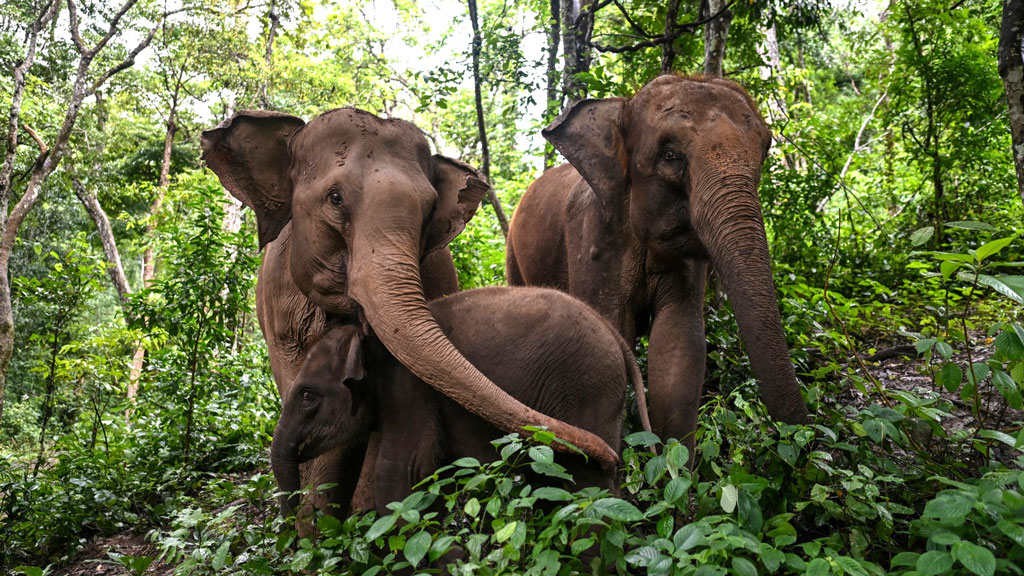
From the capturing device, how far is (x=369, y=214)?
3891 mm

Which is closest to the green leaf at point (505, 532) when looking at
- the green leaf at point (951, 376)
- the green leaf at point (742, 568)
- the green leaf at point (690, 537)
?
the green leaf at point (690, 537)

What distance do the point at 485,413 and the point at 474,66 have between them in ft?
19.5

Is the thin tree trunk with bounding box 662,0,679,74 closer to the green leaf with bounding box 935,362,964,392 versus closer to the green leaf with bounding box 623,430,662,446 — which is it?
the green leaf with bounding box 935,362,964,392

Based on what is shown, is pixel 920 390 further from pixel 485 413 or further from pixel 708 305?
pixel 485 413

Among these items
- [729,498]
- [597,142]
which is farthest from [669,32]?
[729,498]

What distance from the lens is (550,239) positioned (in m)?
5.55

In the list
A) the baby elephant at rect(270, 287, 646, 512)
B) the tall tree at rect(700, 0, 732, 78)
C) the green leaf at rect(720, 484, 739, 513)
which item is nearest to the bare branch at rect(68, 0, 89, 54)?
the tall tree at rect(700, 0, 732, 78)

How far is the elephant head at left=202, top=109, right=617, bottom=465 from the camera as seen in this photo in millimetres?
3492

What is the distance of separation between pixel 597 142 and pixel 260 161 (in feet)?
6.14

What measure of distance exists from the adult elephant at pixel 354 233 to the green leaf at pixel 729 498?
64 centimetres

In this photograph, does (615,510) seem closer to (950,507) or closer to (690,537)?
(690,537)

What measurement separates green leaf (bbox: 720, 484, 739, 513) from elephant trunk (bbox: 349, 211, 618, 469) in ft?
2.08

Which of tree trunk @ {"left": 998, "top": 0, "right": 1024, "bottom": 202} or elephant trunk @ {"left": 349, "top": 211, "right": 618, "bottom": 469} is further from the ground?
tree trunk @ {"left": 998, "top": 0, "right": 1024, "bottom": 202}

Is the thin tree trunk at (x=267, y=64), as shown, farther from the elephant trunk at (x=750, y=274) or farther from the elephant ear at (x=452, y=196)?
the elephant trunk at (x=750, y=274)
